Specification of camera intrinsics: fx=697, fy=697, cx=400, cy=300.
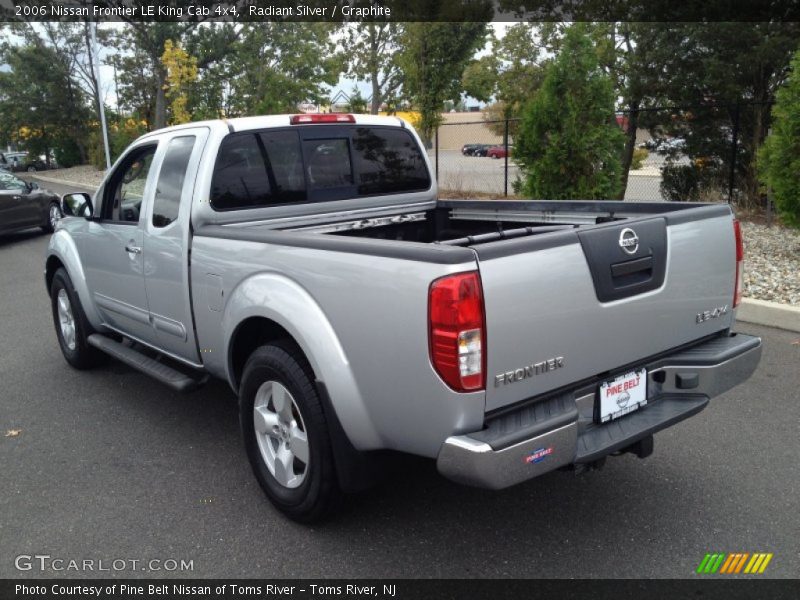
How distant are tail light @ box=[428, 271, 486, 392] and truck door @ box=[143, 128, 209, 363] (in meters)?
2.00

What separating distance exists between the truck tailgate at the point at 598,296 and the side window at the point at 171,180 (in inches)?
92.4

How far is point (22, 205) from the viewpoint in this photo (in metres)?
14.6

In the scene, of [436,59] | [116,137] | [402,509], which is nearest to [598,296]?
[402,509]

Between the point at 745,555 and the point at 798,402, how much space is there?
203 centimetres

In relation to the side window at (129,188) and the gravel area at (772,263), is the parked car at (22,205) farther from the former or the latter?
the gravel area at (772,263)

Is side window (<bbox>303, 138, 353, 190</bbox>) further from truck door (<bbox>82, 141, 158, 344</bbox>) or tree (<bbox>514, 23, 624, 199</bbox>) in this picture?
tree (<bbox>514, 23, 624, 199</bbox>)

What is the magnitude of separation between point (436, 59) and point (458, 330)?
16081 mm

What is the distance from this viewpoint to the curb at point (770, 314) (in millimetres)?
6410

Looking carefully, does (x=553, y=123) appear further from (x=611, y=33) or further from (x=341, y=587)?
(x=611, y=33)

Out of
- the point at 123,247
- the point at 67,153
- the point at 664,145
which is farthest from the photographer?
the point at 67,153

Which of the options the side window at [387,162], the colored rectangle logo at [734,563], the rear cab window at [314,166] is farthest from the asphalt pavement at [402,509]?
the side window at [387,162]

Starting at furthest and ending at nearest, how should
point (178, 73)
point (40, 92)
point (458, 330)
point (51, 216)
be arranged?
point (40, 92) < point (178, 73) < point (51, 216) < point (458, 330)

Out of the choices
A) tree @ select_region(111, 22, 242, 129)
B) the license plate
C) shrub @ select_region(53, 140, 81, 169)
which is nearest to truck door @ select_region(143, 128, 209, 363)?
the license plate

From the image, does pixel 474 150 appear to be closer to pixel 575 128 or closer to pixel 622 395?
pixel 575 128
